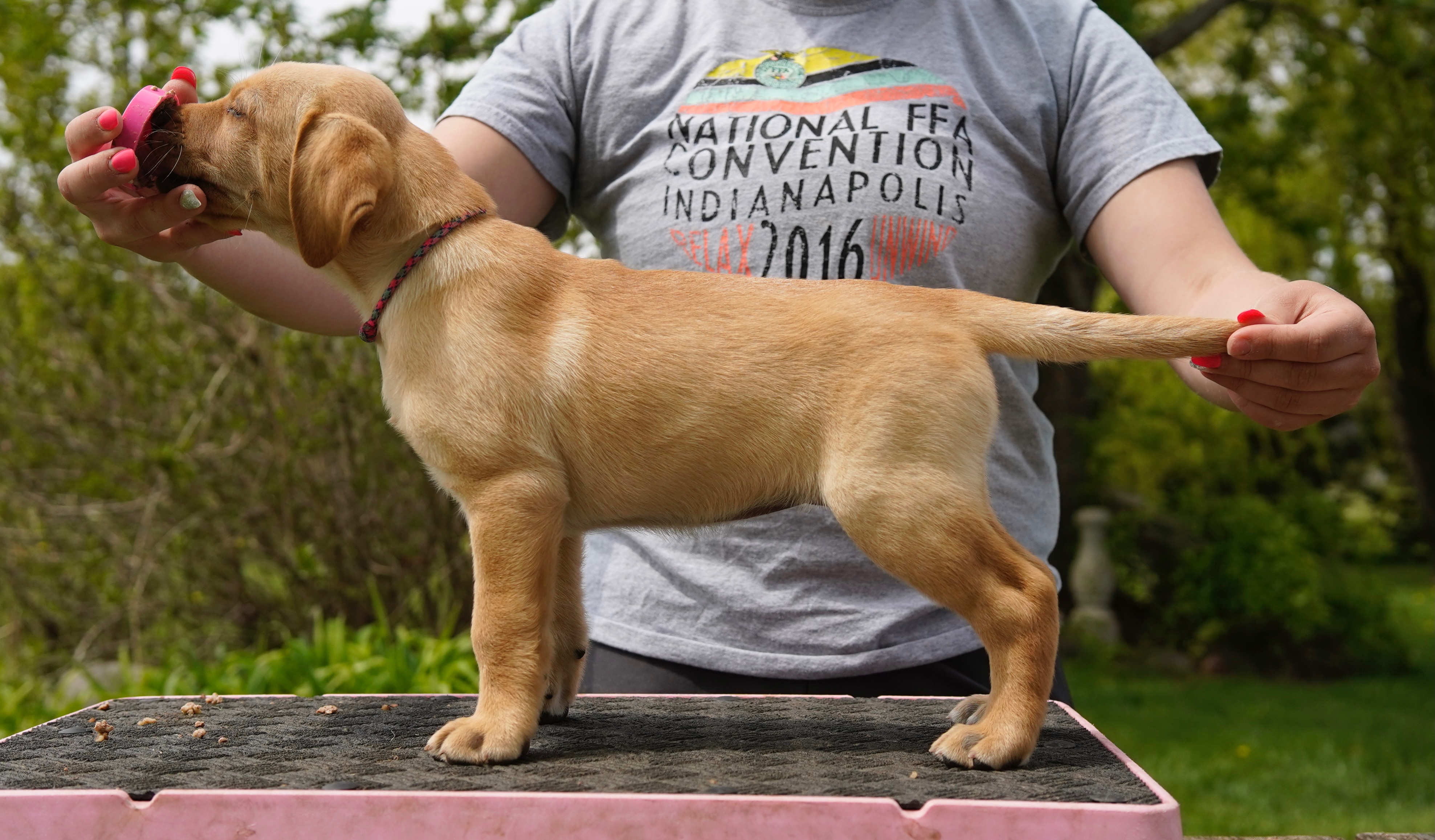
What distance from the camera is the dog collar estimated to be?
2.20 meters

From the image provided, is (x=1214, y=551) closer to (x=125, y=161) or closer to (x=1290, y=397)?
(x=1290, y=397)

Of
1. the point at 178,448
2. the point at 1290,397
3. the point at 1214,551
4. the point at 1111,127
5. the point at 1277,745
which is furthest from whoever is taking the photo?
the point at 1214,551

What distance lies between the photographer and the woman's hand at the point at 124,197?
221 centimetres

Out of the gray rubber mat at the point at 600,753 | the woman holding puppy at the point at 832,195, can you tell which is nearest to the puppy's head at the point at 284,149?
the woman holding puppy at the point at 832,195

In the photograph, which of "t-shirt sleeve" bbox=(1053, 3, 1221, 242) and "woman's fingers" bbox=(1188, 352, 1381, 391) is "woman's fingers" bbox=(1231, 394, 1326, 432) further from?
"t-shirt sleeve" bbox=(1053, 3, 1221, 242)

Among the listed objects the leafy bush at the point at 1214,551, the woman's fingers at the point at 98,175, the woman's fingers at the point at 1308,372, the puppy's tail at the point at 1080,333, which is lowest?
the leafy bush at the point at 1214,551

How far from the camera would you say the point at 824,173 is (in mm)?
2801

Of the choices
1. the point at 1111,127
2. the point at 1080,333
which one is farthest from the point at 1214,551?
the point at 1080,333

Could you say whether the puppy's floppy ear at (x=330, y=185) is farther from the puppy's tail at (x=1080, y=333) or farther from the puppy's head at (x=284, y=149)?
the puppy's tail at (x=1080, y=333)

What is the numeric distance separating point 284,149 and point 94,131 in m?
0.47

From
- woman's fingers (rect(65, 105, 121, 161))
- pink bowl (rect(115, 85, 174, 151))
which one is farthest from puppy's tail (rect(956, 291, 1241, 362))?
woman's fingers (rect(65, 105, 121, 161))

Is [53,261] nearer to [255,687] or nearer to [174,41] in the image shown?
[174,41]

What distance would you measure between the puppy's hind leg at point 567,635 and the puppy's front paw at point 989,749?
813mm

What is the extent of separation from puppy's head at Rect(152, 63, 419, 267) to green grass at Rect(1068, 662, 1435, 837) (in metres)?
6.86
